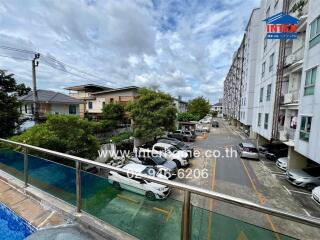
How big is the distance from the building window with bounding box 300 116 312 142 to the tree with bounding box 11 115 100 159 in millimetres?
11248

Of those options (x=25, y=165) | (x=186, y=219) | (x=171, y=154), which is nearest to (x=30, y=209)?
(x=25, y=165)

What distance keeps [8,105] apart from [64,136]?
732 centimetres

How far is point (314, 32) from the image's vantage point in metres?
8.77

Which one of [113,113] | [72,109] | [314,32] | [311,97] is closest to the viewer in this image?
[314,32]

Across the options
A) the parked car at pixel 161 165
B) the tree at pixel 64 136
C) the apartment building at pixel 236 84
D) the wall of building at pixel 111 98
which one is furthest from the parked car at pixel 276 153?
the apartment building at pixel 236 84

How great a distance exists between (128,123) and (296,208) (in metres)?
20.2

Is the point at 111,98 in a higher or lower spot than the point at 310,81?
lower

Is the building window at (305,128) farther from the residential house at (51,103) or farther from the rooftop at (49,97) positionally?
the rooftop at (49,97)

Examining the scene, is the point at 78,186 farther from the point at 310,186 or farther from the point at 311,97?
the point at 310,186

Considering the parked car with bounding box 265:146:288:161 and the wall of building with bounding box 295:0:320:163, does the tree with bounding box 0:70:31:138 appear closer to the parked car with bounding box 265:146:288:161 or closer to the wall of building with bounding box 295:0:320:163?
the wall of building with bounding box 295:0:320:163

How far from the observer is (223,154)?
1833cm

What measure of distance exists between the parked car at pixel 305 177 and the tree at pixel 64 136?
11914 mm

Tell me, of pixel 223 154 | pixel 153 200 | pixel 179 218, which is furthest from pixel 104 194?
pixel 223 154

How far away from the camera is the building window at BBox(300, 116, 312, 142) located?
357 inches
